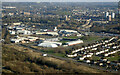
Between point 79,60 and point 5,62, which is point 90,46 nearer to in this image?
point 79,60

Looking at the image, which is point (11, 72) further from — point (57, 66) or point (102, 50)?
point (102, 50)

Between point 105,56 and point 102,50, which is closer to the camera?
point 105,56

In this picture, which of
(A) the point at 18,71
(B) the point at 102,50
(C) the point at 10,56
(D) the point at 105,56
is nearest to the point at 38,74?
(A) the point at 18,71

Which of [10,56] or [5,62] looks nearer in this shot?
[5,62]

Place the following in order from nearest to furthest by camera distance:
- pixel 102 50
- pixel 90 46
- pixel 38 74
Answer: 1. pixel 38 74
2. pixel 102 50
3. pixel 90 46

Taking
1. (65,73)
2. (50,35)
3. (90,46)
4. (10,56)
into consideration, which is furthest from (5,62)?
(50,35)

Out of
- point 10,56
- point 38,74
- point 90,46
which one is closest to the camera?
point 38,74

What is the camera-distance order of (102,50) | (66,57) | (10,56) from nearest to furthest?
(10,56) → (66,57) → (102,50)

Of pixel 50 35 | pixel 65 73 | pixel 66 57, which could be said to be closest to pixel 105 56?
pixel 66 57

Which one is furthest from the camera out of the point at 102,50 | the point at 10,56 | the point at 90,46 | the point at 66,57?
the point at 90,46
